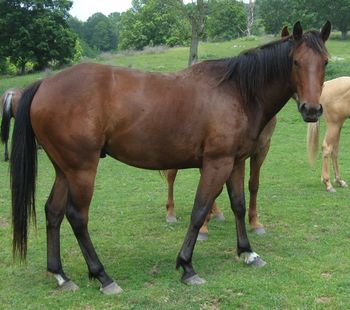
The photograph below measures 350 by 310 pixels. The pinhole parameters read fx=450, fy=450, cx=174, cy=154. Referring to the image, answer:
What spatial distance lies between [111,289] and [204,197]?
110 centimetres

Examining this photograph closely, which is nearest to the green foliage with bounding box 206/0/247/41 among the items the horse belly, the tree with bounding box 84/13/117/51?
the tree with bounding box 84/13/117/51

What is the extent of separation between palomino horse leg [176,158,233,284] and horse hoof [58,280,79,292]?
3.04ft

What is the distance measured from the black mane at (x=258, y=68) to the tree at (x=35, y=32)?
1124 inches

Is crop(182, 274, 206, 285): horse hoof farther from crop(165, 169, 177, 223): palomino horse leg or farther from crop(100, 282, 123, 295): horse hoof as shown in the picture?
crop(165, 169, 177, 223): palomino horse leg

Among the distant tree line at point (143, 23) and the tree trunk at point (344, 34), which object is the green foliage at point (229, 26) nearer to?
the distant tree line at point (143, 23)

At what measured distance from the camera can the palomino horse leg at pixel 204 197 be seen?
389 cm

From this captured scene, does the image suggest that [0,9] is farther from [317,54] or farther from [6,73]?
[317,54]

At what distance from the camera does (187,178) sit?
8.67 metres

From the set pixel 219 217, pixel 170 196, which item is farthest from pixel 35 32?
pixel 219 217

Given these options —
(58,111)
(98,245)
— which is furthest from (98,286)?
(58,111)

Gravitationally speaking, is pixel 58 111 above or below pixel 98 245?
above

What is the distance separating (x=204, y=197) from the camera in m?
3.94

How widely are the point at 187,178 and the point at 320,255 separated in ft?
14.4

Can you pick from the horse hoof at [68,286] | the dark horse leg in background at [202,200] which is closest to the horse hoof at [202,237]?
the dark horse leg in background at [202,200]
